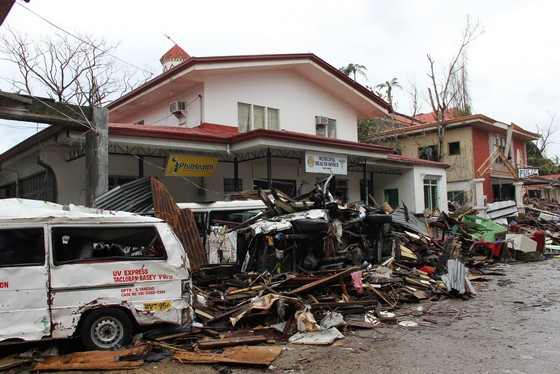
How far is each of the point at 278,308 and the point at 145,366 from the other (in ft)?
7.44

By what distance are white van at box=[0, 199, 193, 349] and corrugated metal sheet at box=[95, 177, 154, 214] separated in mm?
4170

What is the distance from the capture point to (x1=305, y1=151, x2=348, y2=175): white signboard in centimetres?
1534

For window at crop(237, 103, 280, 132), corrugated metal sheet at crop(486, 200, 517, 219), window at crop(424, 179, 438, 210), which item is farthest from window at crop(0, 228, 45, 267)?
corrugated metal sheet at crop(486, 200, 517, 219)

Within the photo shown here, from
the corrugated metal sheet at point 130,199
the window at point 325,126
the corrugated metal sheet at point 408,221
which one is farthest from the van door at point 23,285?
the window at point 325,126

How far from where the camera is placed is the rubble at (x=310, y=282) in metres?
6.16

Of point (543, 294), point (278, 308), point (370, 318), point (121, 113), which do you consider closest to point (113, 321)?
point (278, 308)

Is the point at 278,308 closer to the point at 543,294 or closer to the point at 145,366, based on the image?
the point at 145,366

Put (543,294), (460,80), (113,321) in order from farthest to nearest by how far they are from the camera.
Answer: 1. (460,80)
2. (543,294)
3. (113,321)

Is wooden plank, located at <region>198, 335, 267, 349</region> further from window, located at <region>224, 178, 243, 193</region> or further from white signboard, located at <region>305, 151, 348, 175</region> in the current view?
window, located at <region>224, 178, 243, 193</region>

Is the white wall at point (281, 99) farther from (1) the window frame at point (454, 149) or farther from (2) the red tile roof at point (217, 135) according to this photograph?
(1) the window frame at point (454, 149)

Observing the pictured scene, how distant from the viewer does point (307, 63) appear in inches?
758

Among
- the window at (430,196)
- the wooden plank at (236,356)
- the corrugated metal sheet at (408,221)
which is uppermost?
the window at (430,196)

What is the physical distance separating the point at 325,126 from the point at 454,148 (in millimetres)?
13692

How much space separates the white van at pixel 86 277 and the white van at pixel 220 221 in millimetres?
3697
